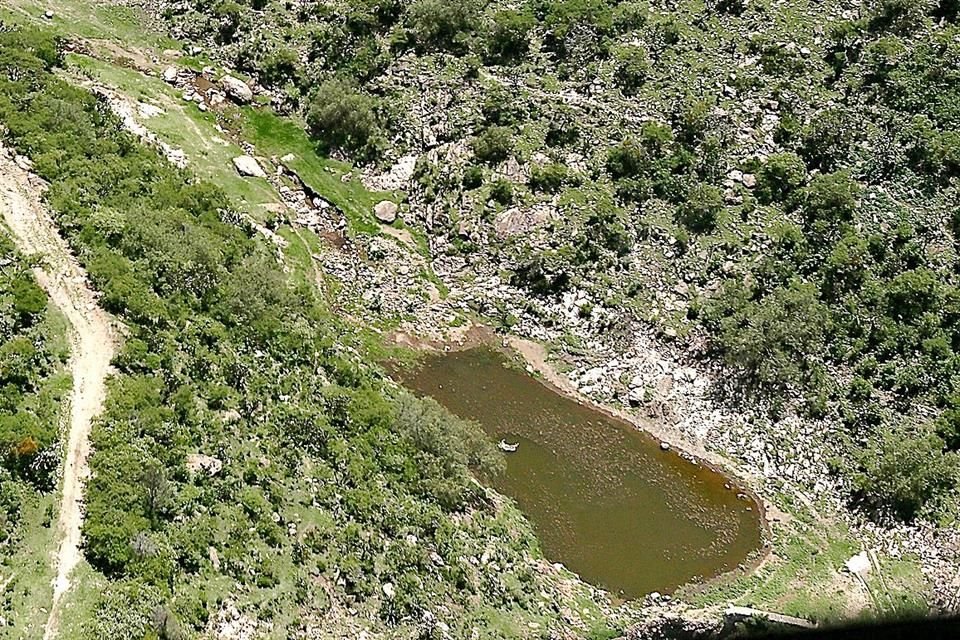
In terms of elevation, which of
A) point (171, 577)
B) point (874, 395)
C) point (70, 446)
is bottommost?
point (874, 395)

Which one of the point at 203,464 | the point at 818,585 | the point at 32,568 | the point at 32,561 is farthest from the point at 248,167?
the point at 818,585

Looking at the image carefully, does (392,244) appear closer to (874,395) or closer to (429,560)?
(429,560)

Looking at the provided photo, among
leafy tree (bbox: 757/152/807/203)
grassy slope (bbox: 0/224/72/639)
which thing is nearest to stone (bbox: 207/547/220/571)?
grassy slope (bbox: 0/224/72/639)

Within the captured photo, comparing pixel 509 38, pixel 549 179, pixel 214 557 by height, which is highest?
pixel 509 38

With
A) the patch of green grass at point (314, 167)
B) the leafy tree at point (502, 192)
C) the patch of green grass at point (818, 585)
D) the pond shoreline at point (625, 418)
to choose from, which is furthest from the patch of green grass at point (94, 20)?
the patch of green grass at point (818, 585)

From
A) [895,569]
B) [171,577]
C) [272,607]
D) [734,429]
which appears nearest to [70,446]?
[171,577]

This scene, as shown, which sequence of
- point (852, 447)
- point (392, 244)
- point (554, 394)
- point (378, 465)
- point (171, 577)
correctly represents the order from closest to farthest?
point (171, 577) < point (378, 465) < point (852, 447) < point (554, 394) < point (392, 244)

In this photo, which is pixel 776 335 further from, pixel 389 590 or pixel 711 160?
pixel 389 590
